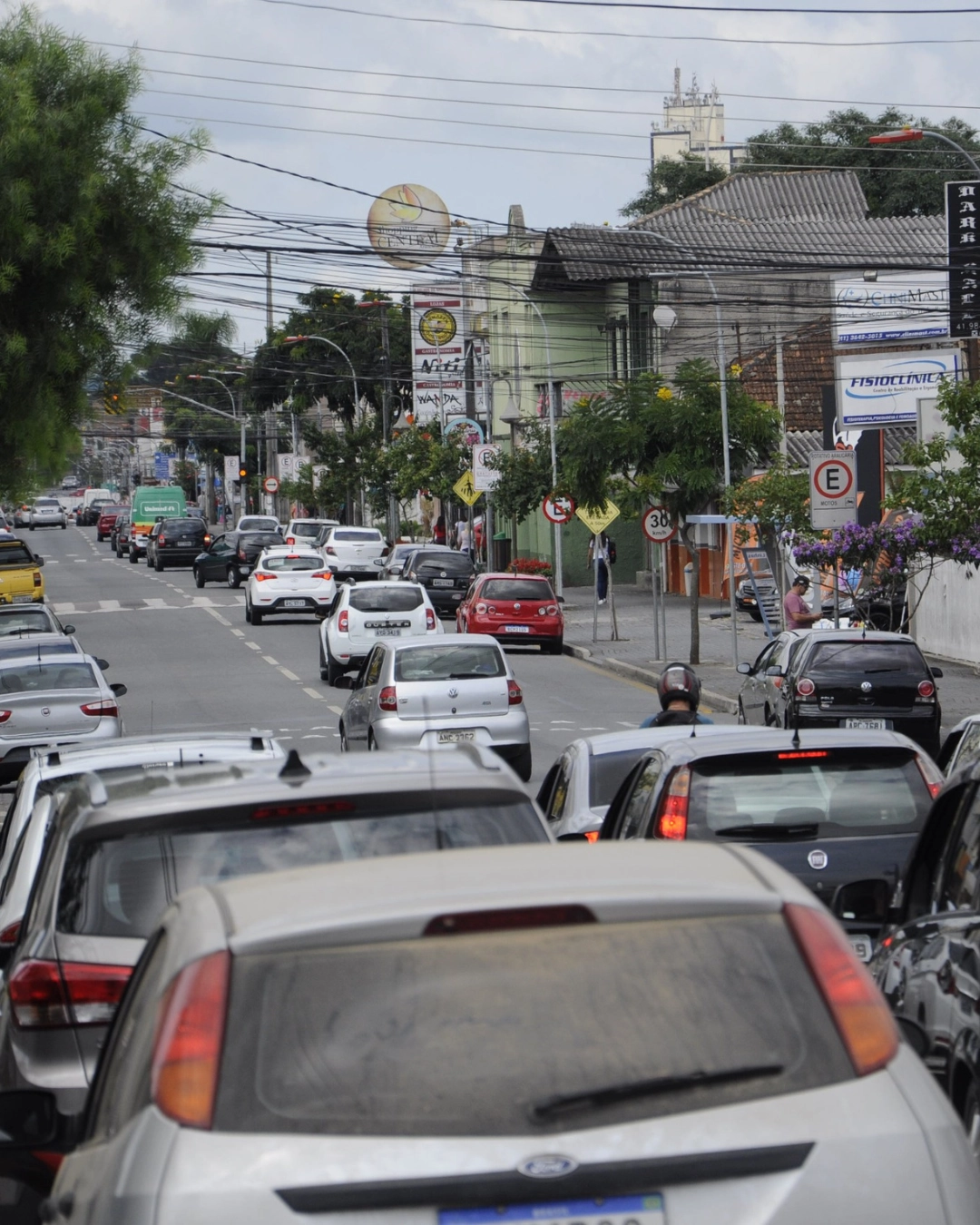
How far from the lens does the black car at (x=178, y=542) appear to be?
67.9m

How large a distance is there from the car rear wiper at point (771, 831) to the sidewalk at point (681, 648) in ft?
54.3

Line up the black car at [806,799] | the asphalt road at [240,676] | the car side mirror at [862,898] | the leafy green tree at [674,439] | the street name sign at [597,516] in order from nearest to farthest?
the car side mirror at [862,898] < the black car at [806,799] < the asphalt road at [240,676] < the leafy green tree at [674,439] < the street name sign at [597,516]

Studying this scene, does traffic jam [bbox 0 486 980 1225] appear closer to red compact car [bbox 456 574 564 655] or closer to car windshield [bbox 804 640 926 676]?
car windshield [bbox 804 640 926 676]

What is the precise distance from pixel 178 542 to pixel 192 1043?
65.7 meters

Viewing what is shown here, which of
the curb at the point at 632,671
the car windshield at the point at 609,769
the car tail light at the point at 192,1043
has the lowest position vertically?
the curb at the point at 632,671

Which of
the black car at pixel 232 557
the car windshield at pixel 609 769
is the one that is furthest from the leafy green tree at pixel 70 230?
the black car at pixel 232 557

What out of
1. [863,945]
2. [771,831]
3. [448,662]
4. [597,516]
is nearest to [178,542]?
[597,516]

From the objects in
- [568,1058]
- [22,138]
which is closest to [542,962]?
[568,1058]

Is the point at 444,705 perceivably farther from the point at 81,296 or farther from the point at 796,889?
the point at 796,889

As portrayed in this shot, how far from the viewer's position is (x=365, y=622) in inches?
1234

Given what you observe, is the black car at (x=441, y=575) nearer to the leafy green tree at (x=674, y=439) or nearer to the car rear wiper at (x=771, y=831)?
the leafy green tree at (x=674, y=439)

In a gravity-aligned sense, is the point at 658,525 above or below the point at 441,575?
above

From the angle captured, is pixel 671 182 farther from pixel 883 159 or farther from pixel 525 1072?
pixel 525 1072

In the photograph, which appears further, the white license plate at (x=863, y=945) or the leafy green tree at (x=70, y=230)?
the leafy green tree at (x=70, y=230)
